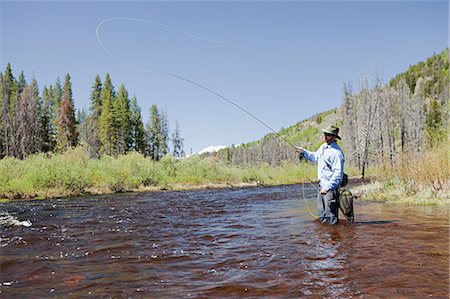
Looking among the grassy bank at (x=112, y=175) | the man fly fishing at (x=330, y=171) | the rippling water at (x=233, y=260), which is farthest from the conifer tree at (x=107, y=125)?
the man fly fishing at (x=330, y=171)

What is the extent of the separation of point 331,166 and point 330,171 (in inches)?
4.2

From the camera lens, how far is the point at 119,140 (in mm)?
63500

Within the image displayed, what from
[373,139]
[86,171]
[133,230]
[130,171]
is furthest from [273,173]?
[133,230]

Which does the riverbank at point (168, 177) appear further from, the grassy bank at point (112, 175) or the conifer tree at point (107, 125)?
the conifer tree at point (107, 125)

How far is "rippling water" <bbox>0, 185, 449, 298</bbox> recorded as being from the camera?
12.3ft

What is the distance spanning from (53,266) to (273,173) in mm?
41981

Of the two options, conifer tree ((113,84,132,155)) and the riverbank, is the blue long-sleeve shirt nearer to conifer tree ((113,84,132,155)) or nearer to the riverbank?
the riverbank

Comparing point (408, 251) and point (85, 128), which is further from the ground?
point (85, 128)

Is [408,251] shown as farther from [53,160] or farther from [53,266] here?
[53,160]

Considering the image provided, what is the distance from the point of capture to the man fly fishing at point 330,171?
7141mm

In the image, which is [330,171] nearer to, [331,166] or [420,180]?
[331,166]

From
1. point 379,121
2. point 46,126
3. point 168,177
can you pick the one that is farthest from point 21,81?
point 379,121

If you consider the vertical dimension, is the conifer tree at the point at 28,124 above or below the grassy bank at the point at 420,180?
above

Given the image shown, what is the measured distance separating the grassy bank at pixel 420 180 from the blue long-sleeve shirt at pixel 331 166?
5.69m
